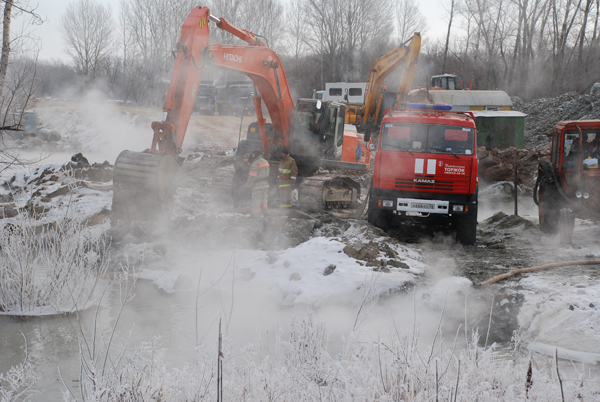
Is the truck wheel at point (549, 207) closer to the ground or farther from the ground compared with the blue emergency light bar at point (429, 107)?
closer to the ground

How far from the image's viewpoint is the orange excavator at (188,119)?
851 cm

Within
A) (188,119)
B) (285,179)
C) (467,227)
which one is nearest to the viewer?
(188,119)

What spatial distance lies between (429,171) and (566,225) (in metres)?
2.65

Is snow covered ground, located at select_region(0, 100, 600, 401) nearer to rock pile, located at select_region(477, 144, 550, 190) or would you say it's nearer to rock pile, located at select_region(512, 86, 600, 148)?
rock pile, located at select_region(477, 144, 550, 190)

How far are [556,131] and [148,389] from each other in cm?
911

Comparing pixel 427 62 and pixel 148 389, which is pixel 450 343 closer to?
pixel 148 389

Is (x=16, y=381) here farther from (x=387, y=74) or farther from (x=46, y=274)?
(x=387, y=74)

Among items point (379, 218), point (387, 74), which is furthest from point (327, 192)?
point (387, 74)

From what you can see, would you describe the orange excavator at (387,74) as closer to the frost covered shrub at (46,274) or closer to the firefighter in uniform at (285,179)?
the firefighter in uniform at (285,179)

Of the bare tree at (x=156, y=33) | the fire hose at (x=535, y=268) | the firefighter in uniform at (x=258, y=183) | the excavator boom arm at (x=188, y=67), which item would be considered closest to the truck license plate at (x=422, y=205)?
the fire hose at (x=535, y=268)

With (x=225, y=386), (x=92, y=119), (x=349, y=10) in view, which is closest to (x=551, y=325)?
(x=225, y=386)

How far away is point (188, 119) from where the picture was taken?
357 inches

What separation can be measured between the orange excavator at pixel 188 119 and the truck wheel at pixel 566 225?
521 centimetres

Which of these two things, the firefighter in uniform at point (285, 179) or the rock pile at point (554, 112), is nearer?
the firefighter in uniform at point (285, 179)
